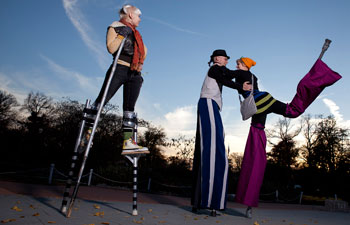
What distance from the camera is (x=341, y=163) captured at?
2805cm

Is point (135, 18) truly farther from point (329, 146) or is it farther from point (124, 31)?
point (329, 146)

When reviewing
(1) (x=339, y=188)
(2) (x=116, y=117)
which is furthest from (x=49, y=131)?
(1) (x=339, y=188)

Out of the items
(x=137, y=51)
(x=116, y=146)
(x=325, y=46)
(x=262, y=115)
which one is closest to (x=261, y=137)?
(x=262, y=115)

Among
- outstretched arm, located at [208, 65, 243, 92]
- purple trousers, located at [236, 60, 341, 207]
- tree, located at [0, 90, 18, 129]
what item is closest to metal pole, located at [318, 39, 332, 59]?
purple trousers, located at [236, 60, 341, 207]

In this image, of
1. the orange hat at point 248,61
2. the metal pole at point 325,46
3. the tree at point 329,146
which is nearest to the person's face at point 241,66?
the orange hat at point 248,61

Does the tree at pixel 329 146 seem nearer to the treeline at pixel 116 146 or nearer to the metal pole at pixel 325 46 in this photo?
the treeline at pixel 116 146

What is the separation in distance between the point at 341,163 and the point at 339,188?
279 inches

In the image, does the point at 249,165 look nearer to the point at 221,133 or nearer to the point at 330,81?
the point at 221,133

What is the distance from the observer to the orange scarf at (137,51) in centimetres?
307

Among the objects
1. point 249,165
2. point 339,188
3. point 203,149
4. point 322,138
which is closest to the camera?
point 203,149

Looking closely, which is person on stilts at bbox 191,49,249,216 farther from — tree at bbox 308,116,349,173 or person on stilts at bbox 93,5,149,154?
tree at bbox 308,116,349,173

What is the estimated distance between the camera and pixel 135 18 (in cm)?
325

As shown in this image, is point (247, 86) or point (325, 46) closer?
point (325, 46)

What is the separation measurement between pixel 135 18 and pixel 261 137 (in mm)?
2526
